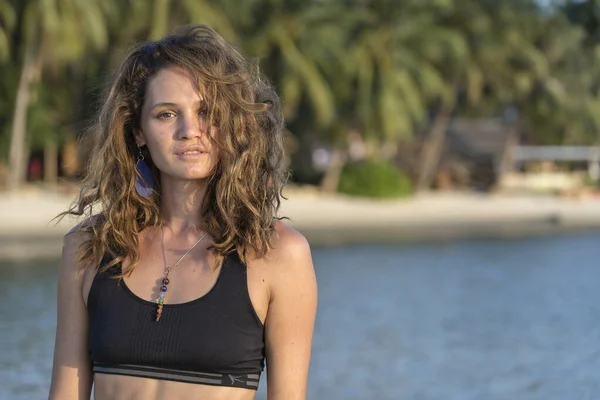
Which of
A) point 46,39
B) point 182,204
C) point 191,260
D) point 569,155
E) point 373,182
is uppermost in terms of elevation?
point 569,155

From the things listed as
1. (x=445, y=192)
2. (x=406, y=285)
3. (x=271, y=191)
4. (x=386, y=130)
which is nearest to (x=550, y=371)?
(x=406, y=285)

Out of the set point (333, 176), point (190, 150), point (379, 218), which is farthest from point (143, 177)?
point (333, 176)

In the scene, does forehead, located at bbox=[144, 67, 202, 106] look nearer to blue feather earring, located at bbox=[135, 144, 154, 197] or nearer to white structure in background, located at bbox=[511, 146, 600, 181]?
blue feather earring, located at bbox=[135, 144, 154, 197]

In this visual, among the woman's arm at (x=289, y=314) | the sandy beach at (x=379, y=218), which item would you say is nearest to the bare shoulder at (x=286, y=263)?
the woman's arm at (x=289, y=314)

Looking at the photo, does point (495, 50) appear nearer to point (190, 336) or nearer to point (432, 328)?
point (432, 328)

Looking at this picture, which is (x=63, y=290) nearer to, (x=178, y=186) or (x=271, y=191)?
(x=178, y=186)

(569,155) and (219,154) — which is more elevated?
(569,155)

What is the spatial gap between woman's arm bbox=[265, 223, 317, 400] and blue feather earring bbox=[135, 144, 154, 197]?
12.1 inches

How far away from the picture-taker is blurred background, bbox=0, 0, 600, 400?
11.6 metres

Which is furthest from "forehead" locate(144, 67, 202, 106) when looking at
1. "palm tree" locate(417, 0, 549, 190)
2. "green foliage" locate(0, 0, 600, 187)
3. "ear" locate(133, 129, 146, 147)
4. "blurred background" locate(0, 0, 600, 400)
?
"palm tree" locate(417, 0, 549, 190)

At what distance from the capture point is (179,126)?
231cm

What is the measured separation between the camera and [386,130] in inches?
1599

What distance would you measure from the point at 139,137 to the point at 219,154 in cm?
19

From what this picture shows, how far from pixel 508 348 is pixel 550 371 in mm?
1300
